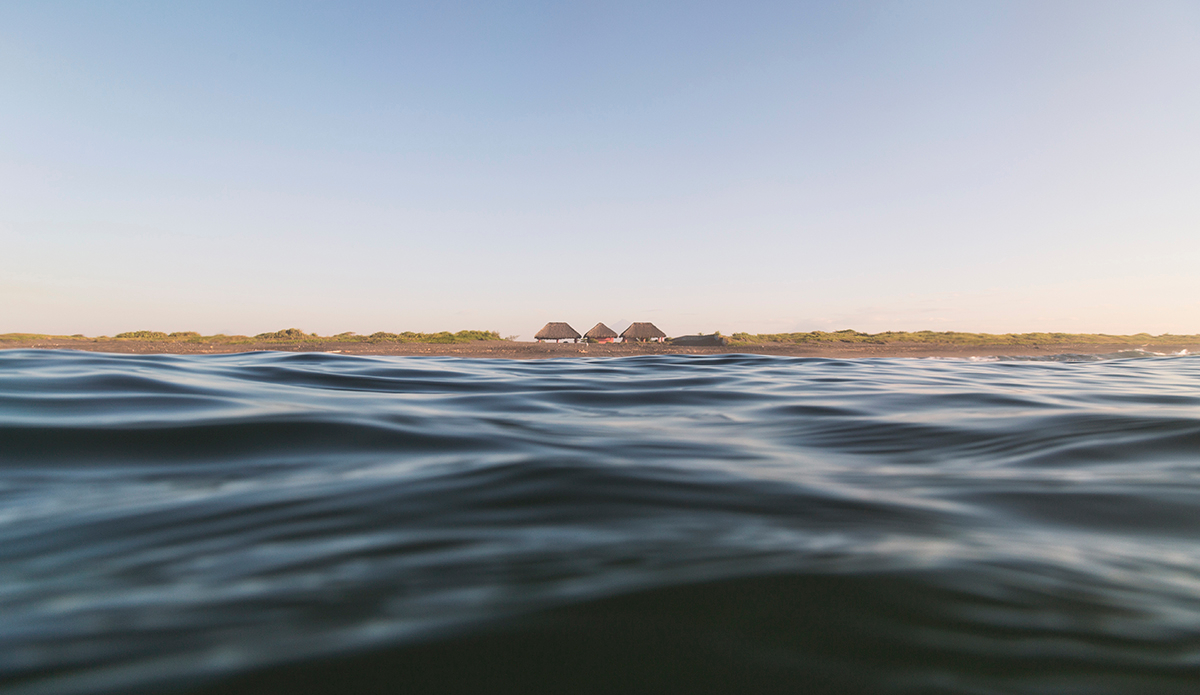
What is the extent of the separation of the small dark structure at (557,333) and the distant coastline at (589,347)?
12.1 metres

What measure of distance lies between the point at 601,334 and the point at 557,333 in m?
6.32

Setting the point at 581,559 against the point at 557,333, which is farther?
the point at 557,333

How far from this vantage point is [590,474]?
210cm

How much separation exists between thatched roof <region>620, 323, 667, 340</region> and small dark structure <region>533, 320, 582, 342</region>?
5.72 m

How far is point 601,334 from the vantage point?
6612 cm


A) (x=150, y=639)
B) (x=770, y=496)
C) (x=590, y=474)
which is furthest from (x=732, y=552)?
(x=150, y=639)

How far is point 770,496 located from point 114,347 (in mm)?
47262

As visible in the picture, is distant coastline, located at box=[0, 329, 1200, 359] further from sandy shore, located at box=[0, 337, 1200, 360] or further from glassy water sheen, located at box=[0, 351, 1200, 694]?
glassy water sheen, located at box=[0, 351, 1200, 694]

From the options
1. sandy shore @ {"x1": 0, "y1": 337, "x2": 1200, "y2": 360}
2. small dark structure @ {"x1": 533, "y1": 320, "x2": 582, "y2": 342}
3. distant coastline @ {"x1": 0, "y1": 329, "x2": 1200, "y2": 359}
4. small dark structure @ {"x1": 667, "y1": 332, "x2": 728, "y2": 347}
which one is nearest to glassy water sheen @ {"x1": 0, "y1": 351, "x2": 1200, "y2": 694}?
distant coastline @ {"x1": 0, "y1": 329, "x2": 1200, "y2": 359}

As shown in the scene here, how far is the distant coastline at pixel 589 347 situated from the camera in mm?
36031

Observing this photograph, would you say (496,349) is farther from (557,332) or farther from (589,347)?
(557,332)

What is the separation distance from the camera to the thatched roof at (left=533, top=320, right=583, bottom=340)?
2434 inches

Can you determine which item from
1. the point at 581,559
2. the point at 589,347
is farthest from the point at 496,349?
the point at 581,559

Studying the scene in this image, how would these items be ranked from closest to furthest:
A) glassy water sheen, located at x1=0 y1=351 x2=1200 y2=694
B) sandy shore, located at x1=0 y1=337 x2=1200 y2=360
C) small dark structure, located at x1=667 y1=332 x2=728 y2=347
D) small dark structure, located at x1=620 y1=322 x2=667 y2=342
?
glassy water sheen, located at x1=0 y1=351 x2=1200 y2=694 < sandy shore, located at x1=0 y1=337 x2=1200 y2=360 < small dark structure, located at x1=667 y1=332 x2=728 y2=347 < small dark structure, located at x1=620 y1=322 x2=667 y2=342
